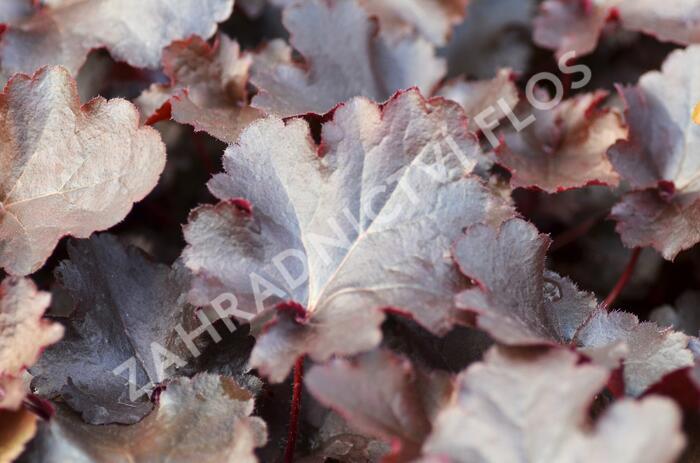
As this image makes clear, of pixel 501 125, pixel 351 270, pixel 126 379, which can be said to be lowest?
pixel 126 379

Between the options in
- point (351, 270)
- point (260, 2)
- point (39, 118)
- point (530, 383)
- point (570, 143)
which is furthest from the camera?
point (260, 2)

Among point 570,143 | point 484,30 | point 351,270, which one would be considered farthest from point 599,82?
point 351,270

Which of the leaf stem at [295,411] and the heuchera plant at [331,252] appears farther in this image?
the leaf stem at [295,411]

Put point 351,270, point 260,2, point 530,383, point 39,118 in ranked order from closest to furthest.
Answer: point 530,383, point 351,270, point 39,118, point 260,2

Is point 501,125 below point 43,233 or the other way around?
the other way around

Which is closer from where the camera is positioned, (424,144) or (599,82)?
(424,144)

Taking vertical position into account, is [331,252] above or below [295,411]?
above

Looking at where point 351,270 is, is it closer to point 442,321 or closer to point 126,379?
point 442,321

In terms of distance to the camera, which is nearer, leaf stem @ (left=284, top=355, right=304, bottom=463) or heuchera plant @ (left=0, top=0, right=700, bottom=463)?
heuchera plant @ (left=0, top=0, right=700, bottom=463)
